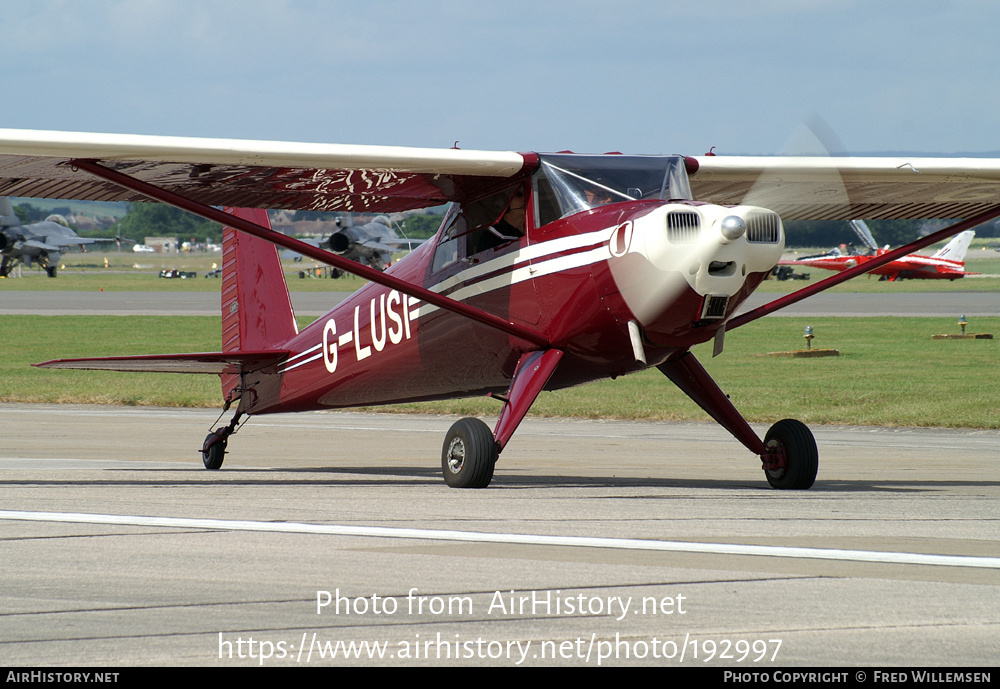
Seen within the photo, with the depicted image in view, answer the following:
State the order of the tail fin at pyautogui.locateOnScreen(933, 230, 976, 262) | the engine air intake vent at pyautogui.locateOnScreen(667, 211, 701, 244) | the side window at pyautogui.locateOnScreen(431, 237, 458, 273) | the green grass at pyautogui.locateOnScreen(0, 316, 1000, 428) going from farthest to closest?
the tail fin at pyautogui.locateOnScreen(933, 230, 976, 262) → the green grass at pyautogui.locateOnScreen(0, 316, 1000, 428) → the side window at pyautogui.locateOnScreen(431, 237, 458, 273) → the engine air intake vent at pyautogui.locateOnScreen(667, 211, 701, 244)

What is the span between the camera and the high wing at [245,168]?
10.6 meters

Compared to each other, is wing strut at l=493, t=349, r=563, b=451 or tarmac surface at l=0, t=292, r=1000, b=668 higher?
wing strut at l=493, t=349, r=563, b=451

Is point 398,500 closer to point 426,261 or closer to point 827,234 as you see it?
point 426,261

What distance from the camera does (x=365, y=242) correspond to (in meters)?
A: 86.2

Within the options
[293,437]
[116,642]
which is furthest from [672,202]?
[293,437]

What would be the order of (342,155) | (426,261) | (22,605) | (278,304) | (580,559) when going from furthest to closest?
(278,304) → (426,261) → (342,155) → (580,559) → (22,605)

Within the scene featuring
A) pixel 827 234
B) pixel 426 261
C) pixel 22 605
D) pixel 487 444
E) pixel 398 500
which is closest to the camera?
pixel 22 605

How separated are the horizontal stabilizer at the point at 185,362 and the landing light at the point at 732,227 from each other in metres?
6.73

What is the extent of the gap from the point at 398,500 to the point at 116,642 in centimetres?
503

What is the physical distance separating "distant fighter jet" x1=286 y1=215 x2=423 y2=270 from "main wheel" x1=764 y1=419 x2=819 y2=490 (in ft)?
152

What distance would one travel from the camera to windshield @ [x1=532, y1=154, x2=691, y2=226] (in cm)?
1062

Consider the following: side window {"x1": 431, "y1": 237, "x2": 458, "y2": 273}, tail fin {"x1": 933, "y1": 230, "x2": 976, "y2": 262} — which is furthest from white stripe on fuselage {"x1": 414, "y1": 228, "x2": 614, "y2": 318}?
tail fin {"x1": 933, "y1": 230, "x2": 976, "y2": 262}

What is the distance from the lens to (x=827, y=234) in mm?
13414

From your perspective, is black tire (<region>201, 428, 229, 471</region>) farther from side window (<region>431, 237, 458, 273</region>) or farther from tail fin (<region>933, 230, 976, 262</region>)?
tail fin (<region>933, 230, 976, 262</region>)
